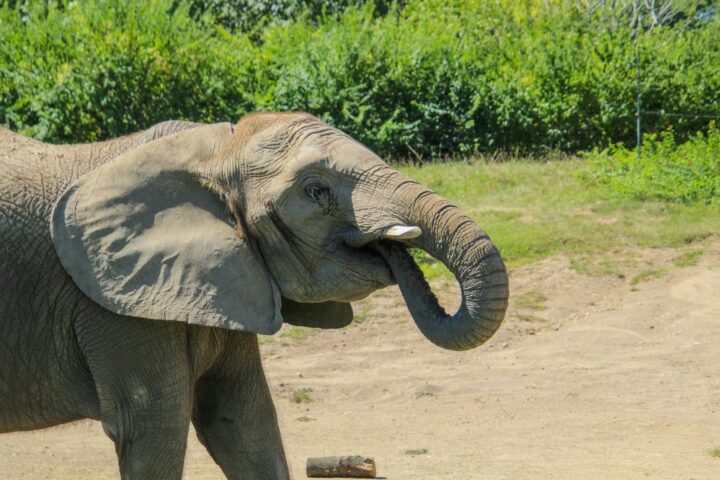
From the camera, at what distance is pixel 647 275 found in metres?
13.7

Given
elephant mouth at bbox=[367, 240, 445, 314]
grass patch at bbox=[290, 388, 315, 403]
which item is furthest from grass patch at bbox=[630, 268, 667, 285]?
elephant mouth at bbox=[367, 240, 445, 314]

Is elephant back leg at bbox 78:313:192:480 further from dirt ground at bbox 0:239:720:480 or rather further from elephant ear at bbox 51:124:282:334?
dirt ground at bbox 0:239:720:480

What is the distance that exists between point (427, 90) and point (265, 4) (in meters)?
13.9

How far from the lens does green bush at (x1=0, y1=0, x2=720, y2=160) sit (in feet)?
65.4

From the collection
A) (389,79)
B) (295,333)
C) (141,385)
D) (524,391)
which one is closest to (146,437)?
(141,385)

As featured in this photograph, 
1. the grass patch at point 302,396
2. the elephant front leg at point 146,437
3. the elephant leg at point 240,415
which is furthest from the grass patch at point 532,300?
the elephant front leg at point 146,437

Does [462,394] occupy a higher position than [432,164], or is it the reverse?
[432,164]

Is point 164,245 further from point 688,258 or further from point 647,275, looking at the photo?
point 688,258

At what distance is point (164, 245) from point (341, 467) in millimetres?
2978

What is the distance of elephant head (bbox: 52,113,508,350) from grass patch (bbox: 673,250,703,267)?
30.5 feet

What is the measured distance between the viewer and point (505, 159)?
21219mm

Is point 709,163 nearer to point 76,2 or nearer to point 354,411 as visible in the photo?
point 354,411

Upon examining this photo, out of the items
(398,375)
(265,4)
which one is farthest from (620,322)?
(265,4)

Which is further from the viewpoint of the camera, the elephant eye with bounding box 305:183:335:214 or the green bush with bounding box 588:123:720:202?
the green bush with bounding box 588:123:720:202
